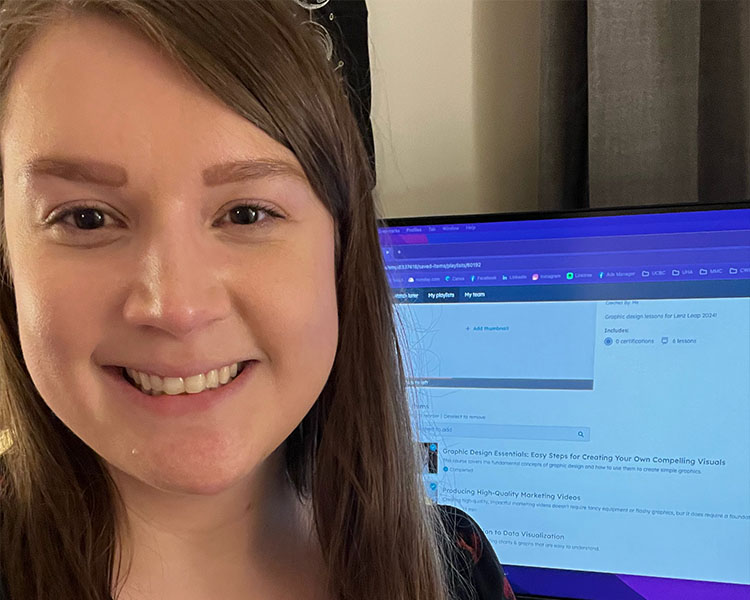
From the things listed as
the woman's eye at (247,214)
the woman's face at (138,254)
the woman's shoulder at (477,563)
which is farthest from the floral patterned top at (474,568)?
the woman's eye at (247,214)

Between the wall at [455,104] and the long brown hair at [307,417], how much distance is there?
0.48m

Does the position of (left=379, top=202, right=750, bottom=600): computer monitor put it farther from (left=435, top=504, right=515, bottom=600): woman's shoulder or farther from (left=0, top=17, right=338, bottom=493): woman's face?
(left=0, top=17, right=338, bottom=493): woman's face

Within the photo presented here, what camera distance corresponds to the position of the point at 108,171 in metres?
0.52

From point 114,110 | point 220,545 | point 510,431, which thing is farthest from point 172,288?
point 510,431

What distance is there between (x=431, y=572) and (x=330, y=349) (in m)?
0.28

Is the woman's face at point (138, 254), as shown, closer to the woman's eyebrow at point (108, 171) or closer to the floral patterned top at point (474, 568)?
the woman's eyebrow at point (108, 171)

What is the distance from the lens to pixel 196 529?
659 mm

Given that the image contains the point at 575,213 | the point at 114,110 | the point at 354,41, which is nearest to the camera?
the point at 114,110

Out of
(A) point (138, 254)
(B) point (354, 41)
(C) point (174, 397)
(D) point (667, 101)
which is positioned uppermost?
(B) point (354, 41)

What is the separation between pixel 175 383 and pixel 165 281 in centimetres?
8

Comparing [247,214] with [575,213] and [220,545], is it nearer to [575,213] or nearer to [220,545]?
[220,545]

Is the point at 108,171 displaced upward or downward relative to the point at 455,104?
downward

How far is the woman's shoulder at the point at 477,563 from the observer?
2.58ft

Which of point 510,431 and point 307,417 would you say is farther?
point 510,431
